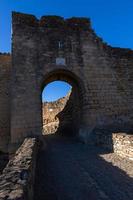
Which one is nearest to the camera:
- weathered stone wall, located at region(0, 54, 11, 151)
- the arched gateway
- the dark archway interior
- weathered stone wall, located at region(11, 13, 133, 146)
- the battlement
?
the arched gateway

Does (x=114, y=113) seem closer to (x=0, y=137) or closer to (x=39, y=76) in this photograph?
(x=39, y=76)

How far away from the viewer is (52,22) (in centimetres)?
1245

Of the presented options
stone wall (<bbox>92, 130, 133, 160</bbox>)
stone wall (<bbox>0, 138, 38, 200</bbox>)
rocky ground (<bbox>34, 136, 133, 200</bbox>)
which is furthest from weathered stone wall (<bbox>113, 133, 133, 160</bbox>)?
stone wall (<bbox>0, 138, 38, 200</bbox>)

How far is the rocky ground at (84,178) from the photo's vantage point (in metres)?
4.34

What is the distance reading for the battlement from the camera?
1202cm

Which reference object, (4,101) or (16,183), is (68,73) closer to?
(4,101)

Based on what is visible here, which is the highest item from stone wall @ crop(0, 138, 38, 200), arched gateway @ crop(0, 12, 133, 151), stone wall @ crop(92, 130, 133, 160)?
arched gateway @ crop(0, 12, 133, 151)

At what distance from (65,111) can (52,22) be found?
7688 mm

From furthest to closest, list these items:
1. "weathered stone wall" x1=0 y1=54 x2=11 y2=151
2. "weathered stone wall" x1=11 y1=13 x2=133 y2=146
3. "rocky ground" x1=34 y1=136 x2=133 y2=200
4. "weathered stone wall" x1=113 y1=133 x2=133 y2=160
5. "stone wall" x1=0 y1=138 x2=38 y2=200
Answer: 1. "weathered stone wall" x1=0 y1=54 x2=11 y2=151
2. "weathered stone wall" x1=11 y1=13 x2=133 y2=146
3. "weathered stone wall" x1=113 y1=133 x2=133 y2=160
4. "rocky ground" x1=34 y1=136 x2=133 y2=200
5. "stone wall" x1=0 y1=138 x2=38 y2=200

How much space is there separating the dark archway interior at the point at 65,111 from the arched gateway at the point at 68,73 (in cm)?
21

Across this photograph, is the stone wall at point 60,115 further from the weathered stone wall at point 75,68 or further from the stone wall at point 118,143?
the stone wall at point 118,143

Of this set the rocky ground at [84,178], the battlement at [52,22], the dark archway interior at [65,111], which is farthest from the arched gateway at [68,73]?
the rocky ground at [84,178]

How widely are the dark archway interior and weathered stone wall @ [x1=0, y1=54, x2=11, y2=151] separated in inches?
87.9

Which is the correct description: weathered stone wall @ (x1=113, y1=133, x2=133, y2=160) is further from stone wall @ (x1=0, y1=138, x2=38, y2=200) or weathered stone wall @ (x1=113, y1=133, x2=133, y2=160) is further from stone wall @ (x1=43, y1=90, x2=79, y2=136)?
stone wall @ (x1=43, y1=90, x2=79, y2=136)
